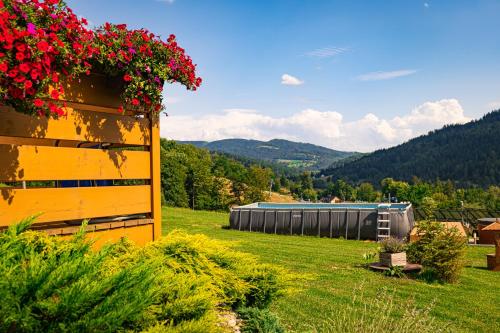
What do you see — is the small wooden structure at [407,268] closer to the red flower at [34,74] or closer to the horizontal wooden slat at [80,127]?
the horizontal wooden slat at [80,127]

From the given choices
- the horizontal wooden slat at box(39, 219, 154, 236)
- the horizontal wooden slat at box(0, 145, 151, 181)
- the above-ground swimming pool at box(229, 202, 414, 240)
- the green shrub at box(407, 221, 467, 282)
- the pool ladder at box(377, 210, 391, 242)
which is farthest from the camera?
the above-ground swimming pool at box(229, 202, 414, 240)

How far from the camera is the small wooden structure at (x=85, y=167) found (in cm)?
446

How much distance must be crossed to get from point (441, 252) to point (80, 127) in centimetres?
1078

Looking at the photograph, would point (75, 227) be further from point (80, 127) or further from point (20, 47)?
point (20, 47)

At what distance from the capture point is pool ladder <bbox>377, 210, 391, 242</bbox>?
24641 millimetres

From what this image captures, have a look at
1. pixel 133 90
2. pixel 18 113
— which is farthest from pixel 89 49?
pixel 18 113

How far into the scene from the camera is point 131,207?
18.5ft

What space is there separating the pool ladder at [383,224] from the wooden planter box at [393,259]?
42.7 ft

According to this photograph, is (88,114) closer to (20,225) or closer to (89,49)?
(89,49)

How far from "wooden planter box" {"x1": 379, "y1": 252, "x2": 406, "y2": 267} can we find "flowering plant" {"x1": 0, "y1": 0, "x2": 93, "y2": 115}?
34.3 ft

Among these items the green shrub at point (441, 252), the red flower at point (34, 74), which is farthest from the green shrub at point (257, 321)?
the green shrub at point (441, 252)

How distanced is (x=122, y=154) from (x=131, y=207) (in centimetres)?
78

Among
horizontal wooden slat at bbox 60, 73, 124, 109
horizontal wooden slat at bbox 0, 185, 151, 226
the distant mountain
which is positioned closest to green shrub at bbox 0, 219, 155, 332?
horizontal wooden slat at bbox 0, 185, 151, 226

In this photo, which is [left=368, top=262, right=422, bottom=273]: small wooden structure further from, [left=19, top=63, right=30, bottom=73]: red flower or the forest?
the forest
